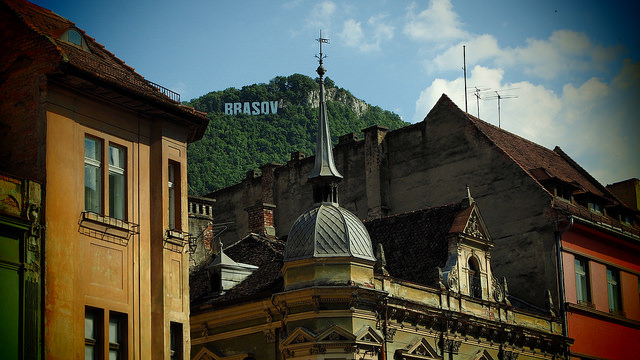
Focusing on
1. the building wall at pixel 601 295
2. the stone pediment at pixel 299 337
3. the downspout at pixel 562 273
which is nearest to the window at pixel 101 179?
the stone pediment at pixel 299 337

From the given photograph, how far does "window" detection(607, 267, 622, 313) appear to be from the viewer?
48856mm

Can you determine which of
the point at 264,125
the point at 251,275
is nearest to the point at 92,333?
the point at 251,275

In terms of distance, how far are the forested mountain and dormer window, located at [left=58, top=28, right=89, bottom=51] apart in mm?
37146

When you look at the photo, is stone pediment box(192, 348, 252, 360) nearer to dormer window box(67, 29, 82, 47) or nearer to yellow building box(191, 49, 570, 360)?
yellow building box(191, 49, 570, 360)

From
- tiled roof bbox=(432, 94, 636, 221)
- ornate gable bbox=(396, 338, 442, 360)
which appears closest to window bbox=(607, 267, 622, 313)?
tiled roof bbox=(432, 94, 636, 221)

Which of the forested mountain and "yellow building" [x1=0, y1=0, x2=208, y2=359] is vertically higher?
the forested mountain

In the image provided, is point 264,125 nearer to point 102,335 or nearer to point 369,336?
point 369,336

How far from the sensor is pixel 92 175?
91.1 feet

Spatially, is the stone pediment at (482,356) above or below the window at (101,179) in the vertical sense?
below

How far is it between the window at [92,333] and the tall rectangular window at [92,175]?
8.51ft

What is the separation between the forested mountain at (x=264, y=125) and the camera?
7450cm

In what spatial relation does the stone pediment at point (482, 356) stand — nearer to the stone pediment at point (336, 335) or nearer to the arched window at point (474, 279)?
the arched window at point (474, 279)

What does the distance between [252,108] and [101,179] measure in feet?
212

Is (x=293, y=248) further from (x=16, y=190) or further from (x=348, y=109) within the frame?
(x=348, y=109)
